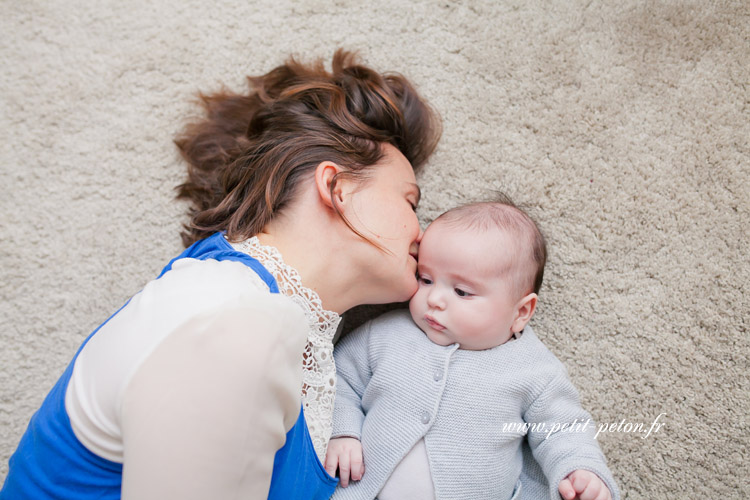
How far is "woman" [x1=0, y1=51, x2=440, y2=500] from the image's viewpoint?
0.61 metres

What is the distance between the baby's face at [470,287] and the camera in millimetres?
955

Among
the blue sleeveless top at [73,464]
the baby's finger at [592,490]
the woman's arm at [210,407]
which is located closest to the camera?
the woman's arm at [210,407]

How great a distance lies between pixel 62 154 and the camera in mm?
1244

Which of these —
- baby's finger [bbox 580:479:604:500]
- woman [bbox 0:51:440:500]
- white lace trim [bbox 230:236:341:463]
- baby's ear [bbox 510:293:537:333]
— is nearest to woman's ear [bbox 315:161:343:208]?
woman [bbox 0:51:440:500]

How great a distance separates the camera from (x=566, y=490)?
0.88m

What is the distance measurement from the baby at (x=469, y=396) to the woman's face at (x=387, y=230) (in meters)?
0.05

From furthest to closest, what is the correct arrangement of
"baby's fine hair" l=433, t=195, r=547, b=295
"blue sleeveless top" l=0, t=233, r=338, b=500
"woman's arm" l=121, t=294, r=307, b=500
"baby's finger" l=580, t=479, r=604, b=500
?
"baby's fine hair" l=433, t=195, r=547, b=295 < "baby's finger" l=580, t=479, r=604, b=500 < "blue sleeveless top" l=0, t=233, r=338, b=500 < "woman's arm" l=121, t=294, r=307, b=500

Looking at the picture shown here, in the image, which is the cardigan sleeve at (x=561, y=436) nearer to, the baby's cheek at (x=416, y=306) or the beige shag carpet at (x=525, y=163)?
the beige shag carpet at (x=525, y=163)

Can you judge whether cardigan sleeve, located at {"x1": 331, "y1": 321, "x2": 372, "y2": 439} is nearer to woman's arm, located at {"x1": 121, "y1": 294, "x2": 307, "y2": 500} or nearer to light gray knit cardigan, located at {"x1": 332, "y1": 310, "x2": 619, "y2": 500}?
light gray knit cardigan, located at {"x1": 332, "y1": 310, "x2": 619, "y2": 500}

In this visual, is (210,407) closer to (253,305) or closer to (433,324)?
(253,305)

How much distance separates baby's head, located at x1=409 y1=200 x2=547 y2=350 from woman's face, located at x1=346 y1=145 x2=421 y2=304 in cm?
5

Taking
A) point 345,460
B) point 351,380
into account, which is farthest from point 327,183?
point 345,460

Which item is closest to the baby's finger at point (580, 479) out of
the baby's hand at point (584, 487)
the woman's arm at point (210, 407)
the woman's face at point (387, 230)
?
the baby's hand at point (584, 487)

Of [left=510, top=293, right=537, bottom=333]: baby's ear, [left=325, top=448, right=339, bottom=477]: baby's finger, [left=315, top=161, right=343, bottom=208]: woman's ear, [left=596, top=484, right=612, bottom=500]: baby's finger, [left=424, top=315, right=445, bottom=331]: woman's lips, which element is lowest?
[left=325, top=448, right=339, bottom=477]: baby's finger
